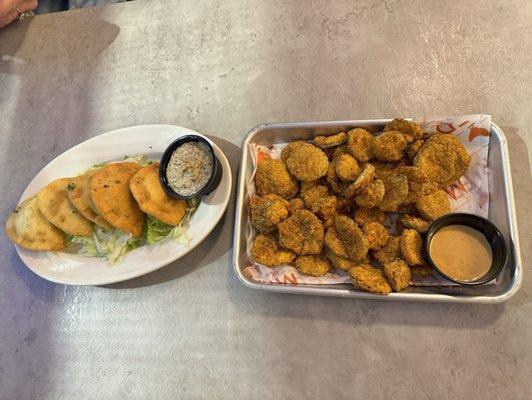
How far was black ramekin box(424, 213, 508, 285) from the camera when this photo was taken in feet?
5.46

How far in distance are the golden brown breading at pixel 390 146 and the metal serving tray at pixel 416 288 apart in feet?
0.50

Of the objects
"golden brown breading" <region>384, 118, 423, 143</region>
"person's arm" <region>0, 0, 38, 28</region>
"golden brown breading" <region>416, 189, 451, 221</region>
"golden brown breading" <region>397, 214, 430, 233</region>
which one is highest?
"person's arm" <region>0, 0, 38, 28</region>

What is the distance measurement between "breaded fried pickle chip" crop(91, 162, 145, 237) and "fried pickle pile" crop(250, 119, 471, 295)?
24.5 inches

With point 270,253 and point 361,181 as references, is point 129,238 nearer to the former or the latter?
point 270,253

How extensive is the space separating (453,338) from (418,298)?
29 cm

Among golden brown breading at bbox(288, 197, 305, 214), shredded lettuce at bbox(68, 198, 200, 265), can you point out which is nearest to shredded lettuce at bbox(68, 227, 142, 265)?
shredded lettuce at bbox(68, 198, 200, 265)

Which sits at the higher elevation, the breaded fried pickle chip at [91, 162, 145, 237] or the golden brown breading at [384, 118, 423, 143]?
the golden brown breading at [384, 118, 423, 143]

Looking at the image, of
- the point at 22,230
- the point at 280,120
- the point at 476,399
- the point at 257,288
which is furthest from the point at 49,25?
the point at 476,399

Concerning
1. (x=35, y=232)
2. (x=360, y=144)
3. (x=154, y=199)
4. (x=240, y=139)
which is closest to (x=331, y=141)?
(x=360, y=144)

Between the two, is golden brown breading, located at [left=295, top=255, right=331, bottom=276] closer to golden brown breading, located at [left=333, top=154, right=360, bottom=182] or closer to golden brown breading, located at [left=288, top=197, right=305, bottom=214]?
golden brown breading, located at [left=288, top=197, right=305, bottom=214]

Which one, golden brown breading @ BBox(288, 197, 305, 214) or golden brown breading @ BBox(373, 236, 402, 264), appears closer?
golden brown breading @ BBox(373, 236, 402, 264)

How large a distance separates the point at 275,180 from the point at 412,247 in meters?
0.74

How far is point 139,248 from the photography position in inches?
86.0

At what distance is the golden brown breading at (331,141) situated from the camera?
2.05m
